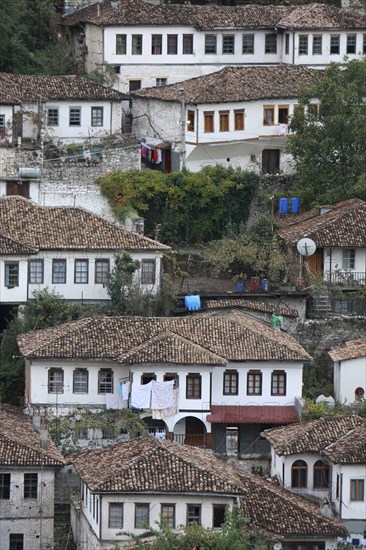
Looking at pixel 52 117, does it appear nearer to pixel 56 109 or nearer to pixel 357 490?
pixel 56 109

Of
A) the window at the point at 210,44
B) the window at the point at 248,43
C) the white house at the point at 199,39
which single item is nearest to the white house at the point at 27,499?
the white house at the point at 199,39

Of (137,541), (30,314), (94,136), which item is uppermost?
(94,136)

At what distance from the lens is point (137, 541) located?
7856 centimetres

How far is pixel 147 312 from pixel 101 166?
921 centimetres

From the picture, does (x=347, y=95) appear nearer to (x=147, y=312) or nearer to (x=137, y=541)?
(x=147, y=312)

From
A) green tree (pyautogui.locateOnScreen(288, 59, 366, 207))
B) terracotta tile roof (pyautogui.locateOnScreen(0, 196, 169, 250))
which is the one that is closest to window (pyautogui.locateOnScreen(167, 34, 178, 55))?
green tree (pyautogui.locateOnScreen(288, 59, 366, 207))

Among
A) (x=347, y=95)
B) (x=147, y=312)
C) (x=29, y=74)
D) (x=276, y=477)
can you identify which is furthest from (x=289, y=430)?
(x=29, y=74)

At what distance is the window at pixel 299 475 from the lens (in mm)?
86375

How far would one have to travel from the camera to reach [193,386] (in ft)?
298

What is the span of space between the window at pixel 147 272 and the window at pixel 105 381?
7.11 metres

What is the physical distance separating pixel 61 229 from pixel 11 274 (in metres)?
2.94

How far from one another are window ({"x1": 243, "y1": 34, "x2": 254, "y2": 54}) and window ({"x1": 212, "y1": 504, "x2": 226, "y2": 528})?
122 feet

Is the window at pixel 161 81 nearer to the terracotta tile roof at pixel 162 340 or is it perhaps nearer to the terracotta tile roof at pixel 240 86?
the terracotta tile roof at pixel 240 86

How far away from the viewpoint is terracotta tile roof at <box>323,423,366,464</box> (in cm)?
8412
